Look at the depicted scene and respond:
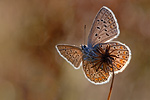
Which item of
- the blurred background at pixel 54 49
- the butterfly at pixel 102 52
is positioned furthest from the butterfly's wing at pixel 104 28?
the blurred background at pixel 54 49

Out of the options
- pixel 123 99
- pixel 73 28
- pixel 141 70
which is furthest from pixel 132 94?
pixel 73 28

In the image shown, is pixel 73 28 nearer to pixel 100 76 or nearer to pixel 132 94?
pixel 132 94

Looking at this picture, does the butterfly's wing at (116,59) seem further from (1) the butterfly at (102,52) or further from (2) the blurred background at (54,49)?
(2) the blurred background at (54,49)

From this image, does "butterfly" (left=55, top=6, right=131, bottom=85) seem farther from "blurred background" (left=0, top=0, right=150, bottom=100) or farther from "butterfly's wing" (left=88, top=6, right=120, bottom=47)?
"blurred background" (left=0, top=0, right=150, bottom=100)

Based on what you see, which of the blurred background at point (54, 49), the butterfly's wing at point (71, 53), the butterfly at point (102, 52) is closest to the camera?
the butterfly at point (102, 52)

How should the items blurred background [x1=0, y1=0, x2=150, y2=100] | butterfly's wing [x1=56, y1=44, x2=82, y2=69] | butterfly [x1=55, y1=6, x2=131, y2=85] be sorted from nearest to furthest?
butterfly [x1=55, y1=6, x2=131, y2=85] → butterfly's wing [x1=56, y1=44, x2=82, y2=69] → blurred background [x1=0, y1=0, x2=150, y2=100]

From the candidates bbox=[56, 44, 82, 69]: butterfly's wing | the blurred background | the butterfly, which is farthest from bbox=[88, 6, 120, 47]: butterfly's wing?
the blurred background
